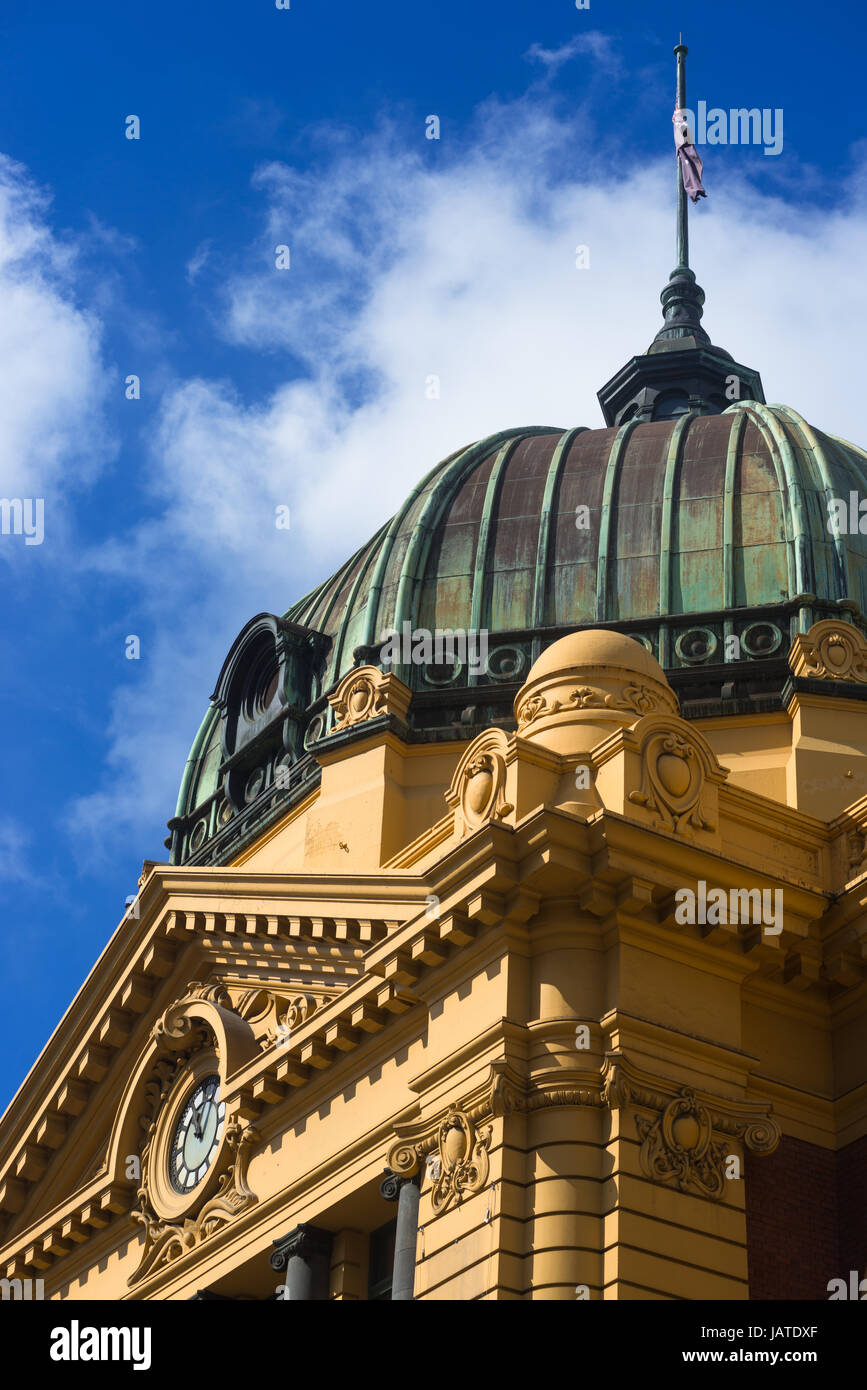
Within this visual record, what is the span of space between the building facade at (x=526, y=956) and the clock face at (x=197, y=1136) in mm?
71

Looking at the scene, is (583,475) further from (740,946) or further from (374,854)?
(740,946)

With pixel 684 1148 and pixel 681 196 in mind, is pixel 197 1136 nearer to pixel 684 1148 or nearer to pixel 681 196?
pixel 684 1148

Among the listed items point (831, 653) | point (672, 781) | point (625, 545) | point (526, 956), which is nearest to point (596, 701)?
point (672, 781)

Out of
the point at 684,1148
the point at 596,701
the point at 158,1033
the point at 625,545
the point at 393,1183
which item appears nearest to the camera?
the point at 684,1148

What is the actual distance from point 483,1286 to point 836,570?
1817cm

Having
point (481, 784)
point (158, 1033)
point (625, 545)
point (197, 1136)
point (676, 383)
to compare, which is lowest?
point (197, 1136)

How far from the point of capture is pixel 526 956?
23750 mm

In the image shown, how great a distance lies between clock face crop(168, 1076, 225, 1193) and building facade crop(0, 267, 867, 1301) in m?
0.07

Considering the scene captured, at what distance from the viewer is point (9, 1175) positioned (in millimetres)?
32750

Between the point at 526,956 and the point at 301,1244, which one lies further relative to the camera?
the point at 301,1244

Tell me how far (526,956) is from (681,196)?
35.5m

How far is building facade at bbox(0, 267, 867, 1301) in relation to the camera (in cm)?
2273

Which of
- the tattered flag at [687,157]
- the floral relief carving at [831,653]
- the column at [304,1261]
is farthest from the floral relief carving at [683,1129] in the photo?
the tattered flag at [687,157]
